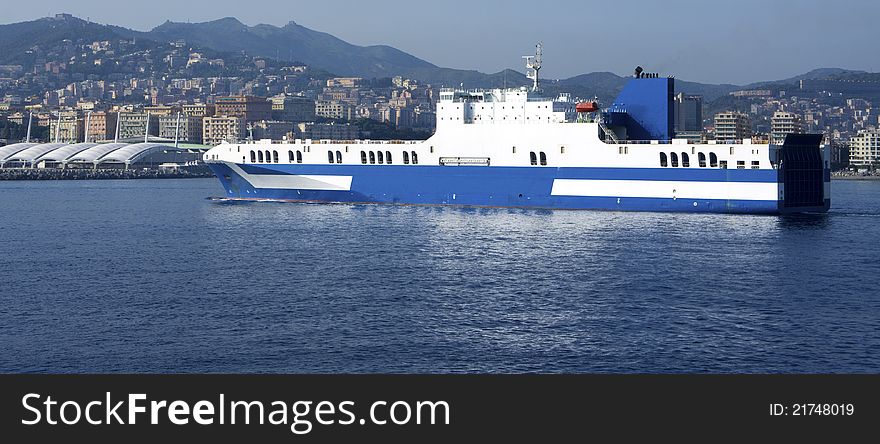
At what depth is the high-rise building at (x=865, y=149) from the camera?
478 ft

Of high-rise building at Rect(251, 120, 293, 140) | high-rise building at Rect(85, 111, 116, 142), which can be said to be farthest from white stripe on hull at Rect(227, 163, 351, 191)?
high-rise building at Rect(85, 111, 116, 142)

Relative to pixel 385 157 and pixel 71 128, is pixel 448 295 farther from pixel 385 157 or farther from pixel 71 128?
pixel 71 128

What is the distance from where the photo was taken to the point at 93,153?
415ft

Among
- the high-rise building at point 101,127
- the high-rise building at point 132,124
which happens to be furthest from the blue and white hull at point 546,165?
the high-rise building at point 132,124

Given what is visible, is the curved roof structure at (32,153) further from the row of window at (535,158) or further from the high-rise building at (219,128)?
the row of window at (535,158)

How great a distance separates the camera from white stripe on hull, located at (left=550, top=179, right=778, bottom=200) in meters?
43.1

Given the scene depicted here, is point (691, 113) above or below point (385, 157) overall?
above

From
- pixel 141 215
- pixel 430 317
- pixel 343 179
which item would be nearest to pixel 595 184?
pixel 343 179

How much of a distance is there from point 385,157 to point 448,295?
25097mm

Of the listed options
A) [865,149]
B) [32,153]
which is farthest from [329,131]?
[865,149]
